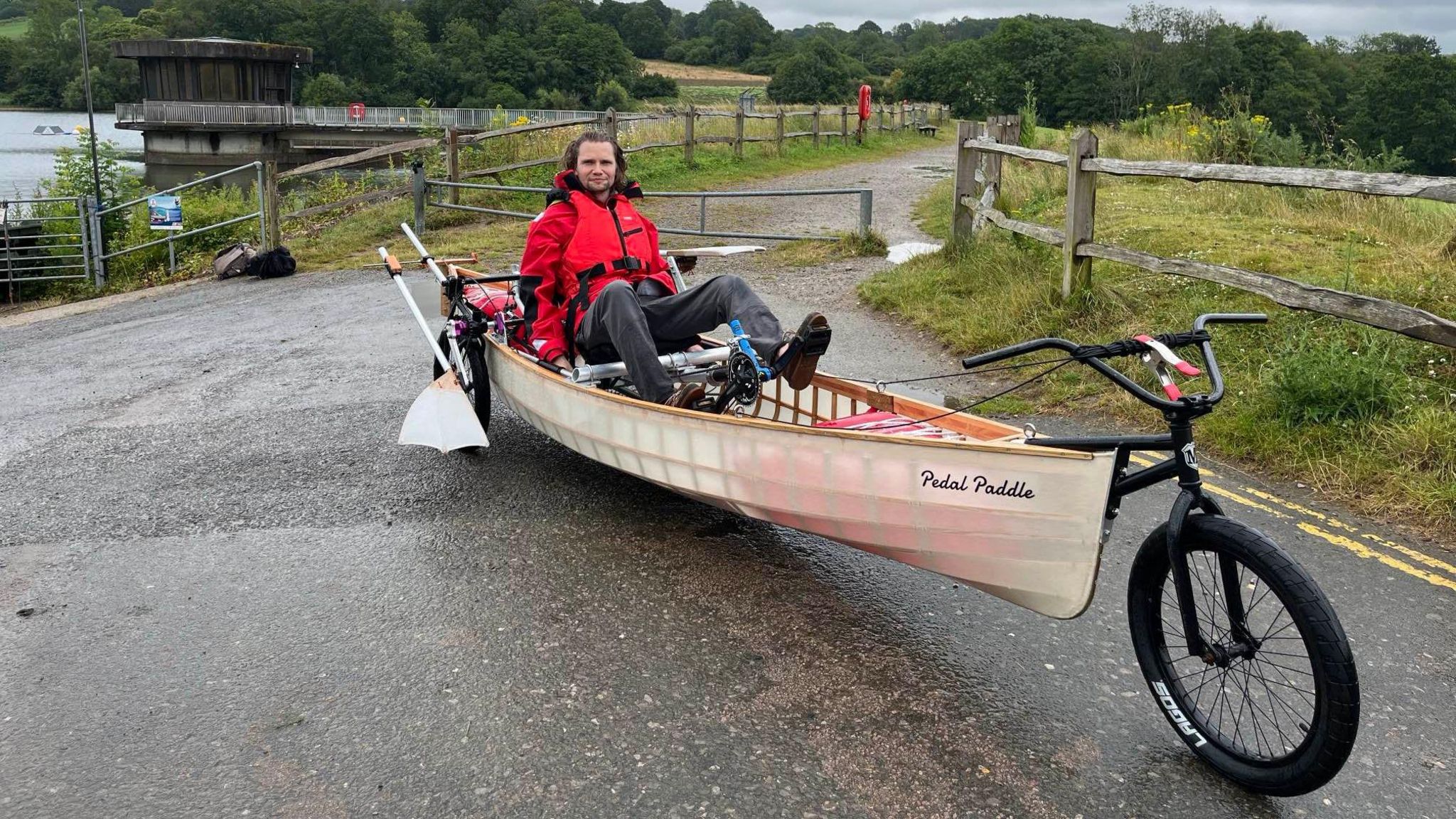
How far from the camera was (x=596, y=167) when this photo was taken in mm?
5375

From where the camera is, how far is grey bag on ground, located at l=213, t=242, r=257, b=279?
47.7 ft

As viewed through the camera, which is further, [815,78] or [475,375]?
[815,78]

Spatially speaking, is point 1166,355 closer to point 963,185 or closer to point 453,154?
point 963,185

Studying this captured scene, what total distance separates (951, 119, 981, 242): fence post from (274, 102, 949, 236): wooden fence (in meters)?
7.44

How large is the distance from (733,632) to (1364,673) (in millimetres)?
2094

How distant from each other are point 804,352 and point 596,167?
5.31 ft

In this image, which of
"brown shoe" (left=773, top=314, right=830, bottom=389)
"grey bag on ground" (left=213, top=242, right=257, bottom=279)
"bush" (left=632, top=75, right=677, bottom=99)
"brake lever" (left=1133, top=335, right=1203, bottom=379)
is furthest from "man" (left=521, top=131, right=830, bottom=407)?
"bush" (left=632, top=75, right=677, bottom=99)

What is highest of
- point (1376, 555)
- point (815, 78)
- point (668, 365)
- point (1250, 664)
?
point (815, 78)

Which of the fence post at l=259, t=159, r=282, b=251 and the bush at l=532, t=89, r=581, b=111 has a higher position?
the bush at l=532, t=89, r=581, b=111

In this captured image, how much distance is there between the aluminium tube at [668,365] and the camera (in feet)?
16.3

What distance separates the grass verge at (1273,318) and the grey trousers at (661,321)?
102 inches

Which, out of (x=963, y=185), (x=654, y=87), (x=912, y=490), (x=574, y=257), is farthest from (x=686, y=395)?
(x=654, y=87)

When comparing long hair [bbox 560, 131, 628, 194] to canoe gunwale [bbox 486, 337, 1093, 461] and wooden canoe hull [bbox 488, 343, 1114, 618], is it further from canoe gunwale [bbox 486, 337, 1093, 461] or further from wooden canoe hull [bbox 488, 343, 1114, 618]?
wooden canoe hull [bbox 488, 343, 1114, 618]

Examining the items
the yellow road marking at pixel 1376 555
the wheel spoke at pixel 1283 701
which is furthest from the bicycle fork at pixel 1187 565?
the yellow road marking at pixel 1376 555
